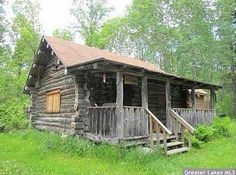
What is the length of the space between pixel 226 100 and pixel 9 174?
3547 cm

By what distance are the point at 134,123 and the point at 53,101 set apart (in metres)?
6.84

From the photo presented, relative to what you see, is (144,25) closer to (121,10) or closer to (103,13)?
(103,13)

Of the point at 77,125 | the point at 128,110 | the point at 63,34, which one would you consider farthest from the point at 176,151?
the point at 63,34

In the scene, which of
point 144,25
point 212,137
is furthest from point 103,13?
point 212,137

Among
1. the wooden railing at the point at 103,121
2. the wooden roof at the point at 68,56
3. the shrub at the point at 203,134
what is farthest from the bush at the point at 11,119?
the shrub at the point at 203,134

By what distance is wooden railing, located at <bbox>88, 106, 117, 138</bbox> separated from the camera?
1335cm

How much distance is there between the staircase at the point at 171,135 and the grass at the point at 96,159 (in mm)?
521

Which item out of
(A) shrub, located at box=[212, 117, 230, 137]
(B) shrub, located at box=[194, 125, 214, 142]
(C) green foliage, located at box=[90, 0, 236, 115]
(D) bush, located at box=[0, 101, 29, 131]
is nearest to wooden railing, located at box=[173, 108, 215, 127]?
(A) shrub, located at box=[212, 117, 230, 137]

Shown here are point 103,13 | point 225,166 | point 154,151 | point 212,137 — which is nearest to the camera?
point 225,166

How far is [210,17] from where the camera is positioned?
3919 centimetres

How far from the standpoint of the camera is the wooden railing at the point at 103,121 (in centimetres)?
1335

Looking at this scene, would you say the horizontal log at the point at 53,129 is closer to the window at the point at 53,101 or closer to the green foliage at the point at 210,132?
the window at the point at 53,101

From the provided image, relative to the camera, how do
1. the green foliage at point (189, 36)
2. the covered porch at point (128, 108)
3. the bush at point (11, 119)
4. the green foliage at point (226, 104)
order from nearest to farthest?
the covered porch at point (128, 108), the bush at point (11, 119), the green foliage at point (189, 36), the green foliage at point (226, 104)

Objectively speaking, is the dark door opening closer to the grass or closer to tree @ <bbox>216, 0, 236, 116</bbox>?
the grass
